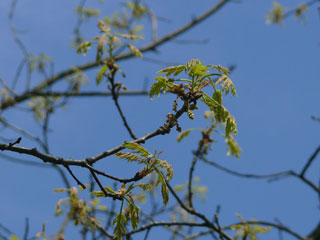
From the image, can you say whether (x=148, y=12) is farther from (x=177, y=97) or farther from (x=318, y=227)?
(x=177, y=97)

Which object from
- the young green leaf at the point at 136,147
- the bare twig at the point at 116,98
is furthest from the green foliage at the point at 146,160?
the bare twig at the point at 116,98

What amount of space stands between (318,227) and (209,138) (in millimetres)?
1382

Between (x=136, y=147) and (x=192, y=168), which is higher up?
(x=192, y=168)

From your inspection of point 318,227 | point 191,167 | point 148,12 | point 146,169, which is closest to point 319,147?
point 191,167

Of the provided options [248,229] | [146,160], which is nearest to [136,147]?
[146,160]

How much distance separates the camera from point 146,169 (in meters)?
2.35

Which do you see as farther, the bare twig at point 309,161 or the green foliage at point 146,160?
the bare twig at point 309,161

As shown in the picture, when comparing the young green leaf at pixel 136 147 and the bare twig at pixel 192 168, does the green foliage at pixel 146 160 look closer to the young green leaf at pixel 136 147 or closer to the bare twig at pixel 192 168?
the young green leaf at pixel 136 147

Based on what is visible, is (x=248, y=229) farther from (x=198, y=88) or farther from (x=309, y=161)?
(x=198, y=88)

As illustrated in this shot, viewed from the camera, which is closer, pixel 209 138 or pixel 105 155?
pixel 105 155

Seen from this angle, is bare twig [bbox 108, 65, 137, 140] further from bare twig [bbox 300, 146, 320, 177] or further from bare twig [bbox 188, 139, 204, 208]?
bare twig [bbox 300, 146, 320, 177]

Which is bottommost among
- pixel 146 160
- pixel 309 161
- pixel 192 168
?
pixel 146 160

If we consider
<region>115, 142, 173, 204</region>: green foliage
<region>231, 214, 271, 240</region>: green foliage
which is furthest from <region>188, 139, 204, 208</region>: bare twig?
<region>115, 142, 173, 204</region>: green foliage

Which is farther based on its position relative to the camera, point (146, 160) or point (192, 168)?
point (192, 168)
